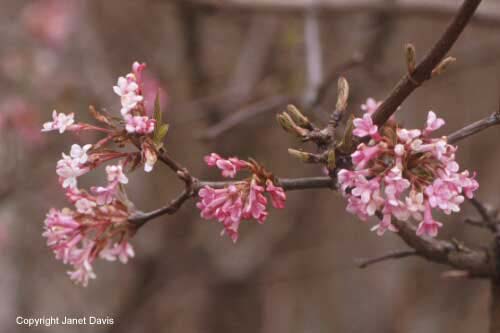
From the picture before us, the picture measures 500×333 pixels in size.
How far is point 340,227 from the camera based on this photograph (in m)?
5.44

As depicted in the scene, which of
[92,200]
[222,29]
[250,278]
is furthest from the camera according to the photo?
[222,29]

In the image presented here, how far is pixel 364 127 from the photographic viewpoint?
923 millimetres

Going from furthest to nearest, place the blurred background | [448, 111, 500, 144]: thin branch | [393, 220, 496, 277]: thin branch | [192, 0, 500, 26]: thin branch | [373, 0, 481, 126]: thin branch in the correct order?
the blurred background
[192, 0, 500, 26]: thin branch
[393, 220, 496, 277]: thin branch
[448, 111, 500, 144]: thin branch
[373, 0, 481, 126]: thin branch

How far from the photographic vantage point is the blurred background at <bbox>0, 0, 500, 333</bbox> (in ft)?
11.8

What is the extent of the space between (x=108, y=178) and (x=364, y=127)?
15.9 inches

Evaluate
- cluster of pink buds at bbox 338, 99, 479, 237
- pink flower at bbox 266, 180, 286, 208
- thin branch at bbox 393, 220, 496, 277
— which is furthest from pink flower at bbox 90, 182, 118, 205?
thin branch at bbox 393, 220, 496, 277

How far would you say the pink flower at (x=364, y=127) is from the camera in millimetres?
918

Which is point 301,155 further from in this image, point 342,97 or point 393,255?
point 393,255

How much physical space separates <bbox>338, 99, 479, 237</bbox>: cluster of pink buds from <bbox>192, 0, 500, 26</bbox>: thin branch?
6.49ft

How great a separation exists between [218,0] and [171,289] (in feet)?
8.21

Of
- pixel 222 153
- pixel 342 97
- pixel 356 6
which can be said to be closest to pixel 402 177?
pixel 342 97

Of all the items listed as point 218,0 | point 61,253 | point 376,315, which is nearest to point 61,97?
point 218,0

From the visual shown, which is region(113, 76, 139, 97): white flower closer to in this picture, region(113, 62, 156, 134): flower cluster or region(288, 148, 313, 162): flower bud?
region(113, 62, 156, 134): flower cluster

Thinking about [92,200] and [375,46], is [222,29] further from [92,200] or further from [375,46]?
[92,200]
